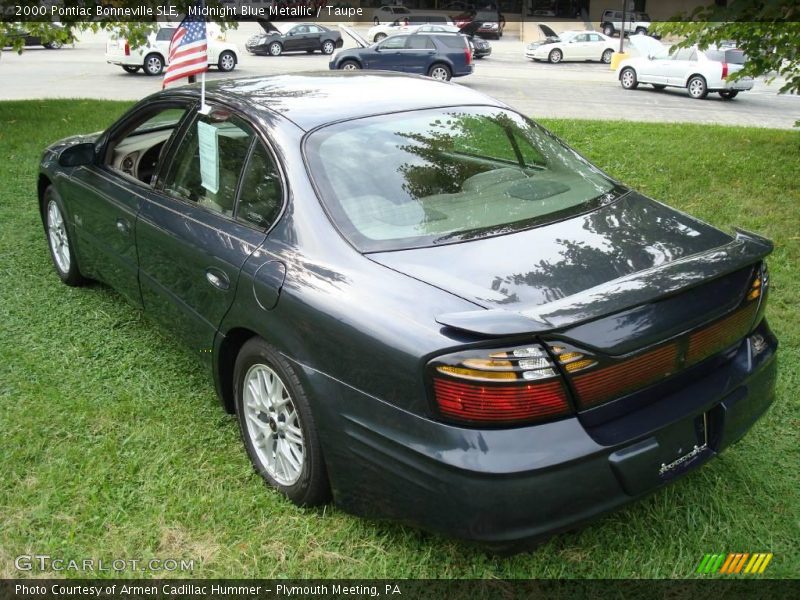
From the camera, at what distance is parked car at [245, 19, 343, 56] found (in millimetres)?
32188

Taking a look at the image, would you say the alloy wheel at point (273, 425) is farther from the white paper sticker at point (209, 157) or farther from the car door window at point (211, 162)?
the white paper sticker at point (209, 157)

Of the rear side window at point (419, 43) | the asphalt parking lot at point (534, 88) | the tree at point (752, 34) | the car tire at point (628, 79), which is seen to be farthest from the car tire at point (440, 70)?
the tree at point (752, 34)

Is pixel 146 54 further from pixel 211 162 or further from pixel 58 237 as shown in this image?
pixel 211 162

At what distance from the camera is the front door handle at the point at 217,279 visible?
314 centimetres

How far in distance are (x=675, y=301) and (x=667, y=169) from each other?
18.7ft

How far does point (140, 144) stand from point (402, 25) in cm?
3723

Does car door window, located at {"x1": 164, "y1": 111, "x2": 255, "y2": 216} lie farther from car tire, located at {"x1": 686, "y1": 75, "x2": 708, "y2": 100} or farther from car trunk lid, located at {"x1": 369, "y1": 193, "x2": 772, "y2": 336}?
car tire, located at {"x1": 686, "y1": 75, "x2": 708, "y2": 100}

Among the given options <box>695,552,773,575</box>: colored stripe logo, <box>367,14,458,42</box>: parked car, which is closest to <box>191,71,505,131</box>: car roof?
<box>695,552,773,575</box>: colored stripe logo

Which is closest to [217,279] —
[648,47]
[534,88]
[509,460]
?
[509,460]

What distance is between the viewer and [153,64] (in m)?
24.4

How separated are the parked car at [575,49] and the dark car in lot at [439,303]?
32.3 m

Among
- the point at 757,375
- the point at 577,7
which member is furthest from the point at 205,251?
the point at 577,7

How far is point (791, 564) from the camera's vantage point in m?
2.72

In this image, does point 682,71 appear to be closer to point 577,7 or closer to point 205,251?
point 205,251
